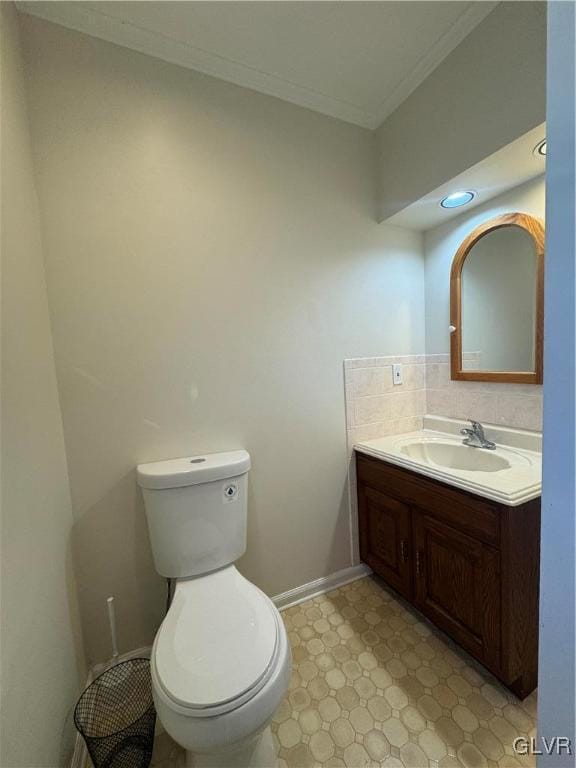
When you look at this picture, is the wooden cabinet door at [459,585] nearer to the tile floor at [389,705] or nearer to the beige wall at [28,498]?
the tile floor at [389,705]

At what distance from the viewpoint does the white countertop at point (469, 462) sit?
1.03 metres

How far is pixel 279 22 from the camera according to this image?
1134mm

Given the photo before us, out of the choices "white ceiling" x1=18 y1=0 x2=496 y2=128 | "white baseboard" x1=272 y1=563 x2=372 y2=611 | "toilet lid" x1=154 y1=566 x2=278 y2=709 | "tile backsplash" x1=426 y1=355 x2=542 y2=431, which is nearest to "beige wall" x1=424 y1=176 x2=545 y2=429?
"tile backsplash" x1=426 y1=355 x2=542 y2=431

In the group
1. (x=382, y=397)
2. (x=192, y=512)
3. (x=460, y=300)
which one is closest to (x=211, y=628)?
(x=192, y=512)

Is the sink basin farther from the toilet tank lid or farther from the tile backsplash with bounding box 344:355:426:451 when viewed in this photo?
the toilet tank lid

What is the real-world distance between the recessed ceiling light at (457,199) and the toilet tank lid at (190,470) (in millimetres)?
1521

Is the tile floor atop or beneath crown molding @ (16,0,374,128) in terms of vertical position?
beneath

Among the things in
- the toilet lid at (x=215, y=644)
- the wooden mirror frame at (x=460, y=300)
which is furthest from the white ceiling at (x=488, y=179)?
the toilet lid at (x=215, y=644)

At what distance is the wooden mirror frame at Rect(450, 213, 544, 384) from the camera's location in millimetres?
1334

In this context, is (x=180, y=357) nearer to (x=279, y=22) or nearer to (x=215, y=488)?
(x=215, y=488)

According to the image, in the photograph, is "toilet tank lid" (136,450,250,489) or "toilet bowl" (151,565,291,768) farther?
"toilet tank lid" (136,450,250,489)

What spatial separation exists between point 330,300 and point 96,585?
5.24ft

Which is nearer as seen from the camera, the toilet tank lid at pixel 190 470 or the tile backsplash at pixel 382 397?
the toilet tank lid at pixel 190 470

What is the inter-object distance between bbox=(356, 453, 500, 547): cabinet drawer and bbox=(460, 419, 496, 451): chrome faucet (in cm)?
41
